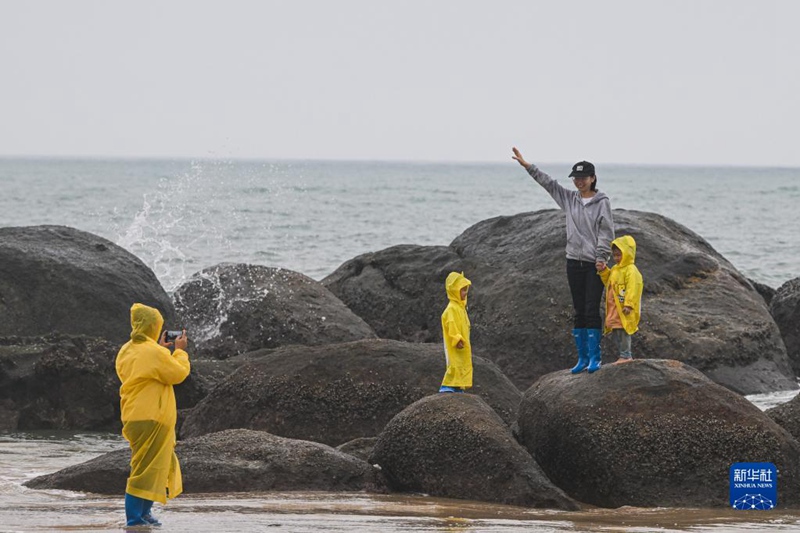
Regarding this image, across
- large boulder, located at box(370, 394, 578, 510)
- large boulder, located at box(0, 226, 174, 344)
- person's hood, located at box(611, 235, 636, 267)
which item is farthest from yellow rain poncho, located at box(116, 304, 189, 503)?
large boulder, located at box(0, 226, 174, 344)

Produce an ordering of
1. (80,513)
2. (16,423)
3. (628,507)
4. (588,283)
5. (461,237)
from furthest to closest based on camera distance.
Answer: (461,237) → (16,423) → (588,283) → (628,507) → (80,513)

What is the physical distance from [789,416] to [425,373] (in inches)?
126

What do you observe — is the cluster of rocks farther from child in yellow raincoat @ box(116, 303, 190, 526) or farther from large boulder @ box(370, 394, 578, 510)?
child in yellow raincoat @ box(116, 303, 190, 526)

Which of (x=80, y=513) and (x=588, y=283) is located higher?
(x=588, y=283)

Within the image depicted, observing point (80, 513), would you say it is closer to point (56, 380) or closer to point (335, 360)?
point (335, 360)

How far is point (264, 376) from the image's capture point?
12.5 metres

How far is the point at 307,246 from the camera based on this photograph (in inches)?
1714

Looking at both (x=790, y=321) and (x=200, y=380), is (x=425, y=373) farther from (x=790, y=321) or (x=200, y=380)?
(x=790, y=321)

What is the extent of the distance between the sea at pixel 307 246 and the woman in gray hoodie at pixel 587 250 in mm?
1536

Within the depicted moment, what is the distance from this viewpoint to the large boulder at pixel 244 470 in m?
10.1

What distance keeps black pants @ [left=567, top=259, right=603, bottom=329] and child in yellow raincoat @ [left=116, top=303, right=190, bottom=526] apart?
3.58 meters

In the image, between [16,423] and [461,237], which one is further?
[461,237]

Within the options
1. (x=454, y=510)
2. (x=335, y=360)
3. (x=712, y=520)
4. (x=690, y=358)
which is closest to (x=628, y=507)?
(x=712, y=520)

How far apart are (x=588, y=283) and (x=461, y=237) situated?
7.76 m
